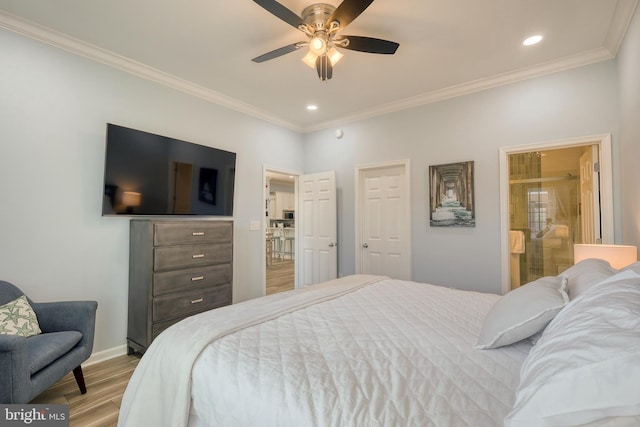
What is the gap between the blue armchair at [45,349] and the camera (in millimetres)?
1589

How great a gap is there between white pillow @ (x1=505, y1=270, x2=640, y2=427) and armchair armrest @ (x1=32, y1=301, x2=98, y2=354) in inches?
103

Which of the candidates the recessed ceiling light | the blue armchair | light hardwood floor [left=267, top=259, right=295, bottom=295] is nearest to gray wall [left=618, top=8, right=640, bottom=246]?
the recessed ceiling light

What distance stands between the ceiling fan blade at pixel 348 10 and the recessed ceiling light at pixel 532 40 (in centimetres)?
174

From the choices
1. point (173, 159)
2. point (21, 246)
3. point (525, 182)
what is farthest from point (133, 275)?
point (525, 182)

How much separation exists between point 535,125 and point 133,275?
432 centimetres

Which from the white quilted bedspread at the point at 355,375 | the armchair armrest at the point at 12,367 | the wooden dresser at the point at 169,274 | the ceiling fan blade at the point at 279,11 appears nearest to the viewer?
the white quilted bedspread at the point at 355,375

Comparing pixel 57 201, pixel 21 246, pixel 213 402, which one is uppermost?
pixel 57 201

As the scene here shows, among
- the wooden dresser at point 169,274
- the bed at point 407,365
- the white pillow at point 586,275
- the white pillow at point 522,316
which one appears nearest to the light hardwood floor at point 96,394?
the wooden dresser at point 169,274

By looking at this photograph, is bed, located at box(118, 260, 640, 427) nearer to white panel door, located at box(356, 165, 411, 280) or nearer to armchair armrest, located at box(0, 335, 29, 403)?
armchair armrest, located at box(0, 335, 29, 403)

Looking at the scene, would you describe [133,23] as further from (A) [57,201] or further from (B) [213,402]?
(B) [213,402]

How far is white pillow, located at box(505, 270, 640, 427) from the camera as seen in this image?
581mm

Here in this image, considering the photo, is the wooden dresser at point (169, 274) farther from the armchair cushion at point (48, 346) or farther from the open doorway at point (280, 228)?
the open doorway at point (280, 228)

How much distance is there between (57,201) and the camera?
2531 millimetres

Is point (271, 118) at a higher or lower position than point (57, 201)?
higher
